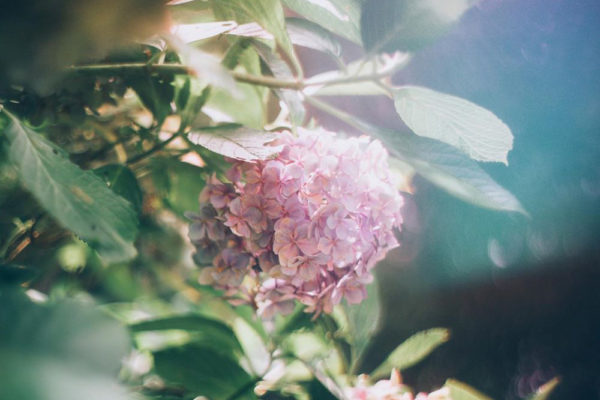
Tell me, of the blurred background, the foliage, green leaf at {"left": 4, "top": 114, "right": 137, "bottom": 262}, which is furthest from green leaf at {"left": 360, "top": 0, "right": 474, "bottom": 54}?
the blurred background

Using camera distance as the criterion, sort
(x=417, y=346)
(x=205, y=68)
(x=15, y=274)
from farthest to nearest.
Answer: (x=417, y=346) → (x=15, y=274) → (x=205, y=68)

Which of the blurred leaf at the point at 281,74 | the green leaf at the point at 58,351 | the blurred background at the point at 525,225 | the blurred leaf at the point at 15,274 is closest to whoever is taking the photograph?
the green leaf at the point at 58,351

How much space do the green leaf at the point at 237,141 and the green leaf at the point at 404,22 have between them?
0.12 m

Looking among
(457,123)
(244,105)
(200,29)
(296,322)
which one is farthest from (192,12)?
(296,322)

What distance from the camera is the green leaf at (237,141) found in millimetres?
388

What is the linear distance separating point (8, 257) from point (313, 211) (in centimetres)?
31

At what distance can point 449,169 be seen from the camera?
0.42 metres

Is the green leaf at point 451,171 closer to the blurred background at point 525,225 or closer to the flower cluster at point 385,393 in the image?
the flower cluster at point 385,393

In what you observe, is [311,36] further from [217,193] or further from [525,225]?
[525,225]

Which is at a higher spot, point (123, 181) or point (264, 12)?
point (264, 12)

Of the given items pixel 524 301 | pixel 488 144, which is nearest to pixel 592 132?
pixel 524 301

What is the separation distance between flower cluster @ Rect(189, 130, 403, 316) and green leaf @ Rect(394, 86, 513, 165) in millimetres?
83

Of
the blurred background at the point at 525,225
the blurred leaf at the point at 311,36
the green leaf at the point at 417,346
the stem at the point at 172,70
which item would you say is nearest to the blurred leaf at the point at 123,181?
the stem at the point at 172,70

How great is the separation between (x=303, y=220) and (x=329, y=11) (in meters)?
0.20
